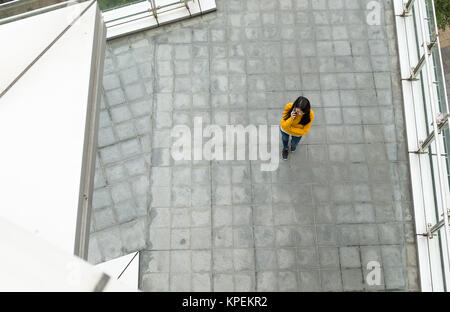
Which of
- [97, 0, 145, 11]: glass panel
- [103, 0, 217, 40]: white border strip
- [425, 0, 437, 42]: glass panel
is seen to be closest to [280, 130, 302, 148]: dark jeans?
[425, 0, 437, 42]: glass panel

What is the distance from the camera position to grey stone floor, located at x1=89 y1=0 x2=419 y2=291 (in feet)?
18.9

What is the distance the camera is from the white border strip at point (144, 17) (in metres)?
7.00

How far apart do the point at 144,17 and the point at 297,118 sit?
12.1 feet

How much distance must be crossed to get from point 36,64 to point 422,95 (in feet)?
18.2

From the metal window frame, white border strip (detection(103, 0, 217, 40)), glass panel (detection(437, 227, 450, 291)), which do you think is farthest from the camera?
white border strip (detection(103, 0, 217, 40))

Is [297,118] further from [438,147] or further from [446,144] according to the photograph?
[446,144]

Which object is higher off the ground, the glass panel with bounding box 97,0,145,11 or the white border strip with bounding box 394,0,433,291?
the glass panel with bounding box 97,0,145,11

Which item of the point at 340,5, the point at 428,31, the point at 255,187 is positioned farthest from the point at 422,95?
the point at 255,187

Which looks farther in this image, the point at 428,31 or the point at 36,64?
the point at 428,31

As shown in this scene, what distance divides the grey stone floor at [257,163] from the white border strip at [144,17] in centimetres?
17

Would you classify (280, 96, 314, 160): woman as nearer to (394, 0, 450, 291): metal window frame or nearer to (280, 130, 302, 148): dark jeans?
(280, 130, 302, 148): dark jeans

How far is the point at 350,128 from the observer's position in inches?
256

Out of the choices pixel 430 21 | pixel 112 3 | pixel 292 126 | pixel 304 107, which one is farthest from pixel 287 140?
pixel 112 3
